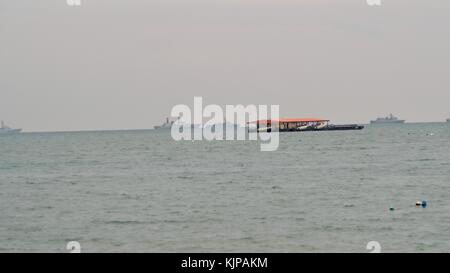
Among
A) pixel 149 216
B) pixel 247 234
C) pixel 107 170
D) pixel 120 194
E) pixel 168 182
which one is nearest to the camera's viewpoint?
pixel 247 234

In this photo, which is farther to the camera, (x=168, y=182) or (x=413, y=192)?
(x=168, y=182)

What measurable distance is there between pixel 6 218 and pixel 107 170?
1364 inches

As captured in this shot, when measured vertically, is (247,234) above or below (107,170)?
below

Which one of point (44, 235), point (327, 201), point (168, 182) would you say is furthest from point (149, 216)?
point (168, 182)

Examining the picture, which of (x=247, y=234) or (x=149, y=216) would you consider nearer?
(x=247, y=234)

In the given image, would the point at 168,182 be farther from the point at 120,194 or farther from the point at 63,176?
the point at 63,176

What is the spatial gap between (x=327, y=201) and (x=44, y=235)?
16601 millimetres

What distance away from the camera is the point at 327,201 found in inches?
1583
